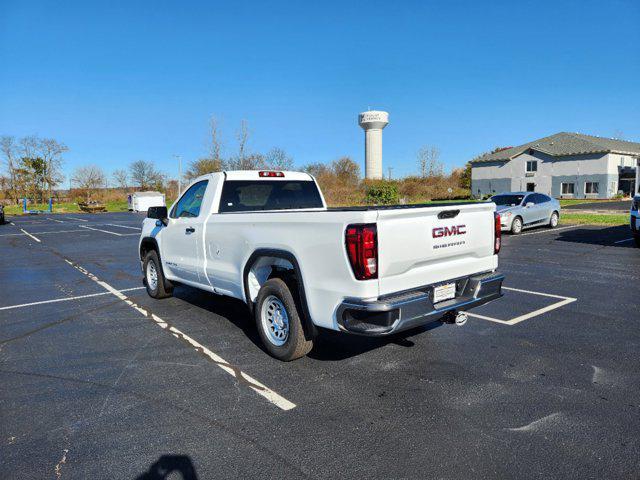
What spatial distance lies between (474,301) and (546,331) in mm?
1627

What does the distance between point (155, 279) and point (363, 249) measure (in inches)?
197

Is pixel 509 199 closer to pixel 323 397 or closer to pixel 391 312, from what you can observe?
pixel 391 312

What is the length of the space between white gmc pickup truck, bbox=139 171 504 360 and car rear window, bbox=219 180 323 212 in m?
0.02

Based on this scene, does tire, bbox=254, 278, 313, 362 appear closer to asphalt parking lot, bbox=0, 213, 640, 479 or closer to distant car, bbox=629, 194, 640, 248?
asphalt parking lot, bbox=0, 213, 640, 479

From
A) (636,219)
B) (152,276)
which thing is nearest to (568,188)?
(636,219)

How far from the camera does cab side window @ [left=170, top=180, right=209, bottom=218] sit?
6078 millimetres

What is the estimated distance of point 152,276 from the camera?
753cm

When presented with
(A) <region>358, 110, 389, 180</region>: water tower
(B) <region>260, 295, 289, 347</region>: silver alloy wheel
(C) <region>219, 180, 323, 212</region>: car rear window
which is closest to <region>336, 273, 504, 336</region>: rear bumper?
(B) <region>260, 295, 289, 347</region>: silver alloy wheel

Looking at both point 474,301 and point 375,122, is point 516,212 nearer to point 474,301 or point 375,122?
point 474,301

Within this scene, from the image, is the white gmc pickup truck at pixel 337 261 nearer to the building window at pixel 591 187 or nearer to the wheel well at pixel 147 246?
the wheel well at pixel 147 246

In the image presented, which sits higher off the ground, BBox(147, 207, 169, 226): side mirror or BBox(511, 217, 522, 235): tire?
BBox(147, 207, 169, 226): side mirror

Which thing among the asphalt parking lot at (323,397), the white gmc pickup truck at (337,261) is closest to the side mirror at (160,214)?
the white gmc pickup truck at (337,261)

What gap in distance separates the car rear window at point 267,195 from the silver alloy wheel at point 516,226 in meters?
12.3

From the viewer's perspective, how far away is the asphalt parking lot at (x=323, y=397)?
2.91 metres
